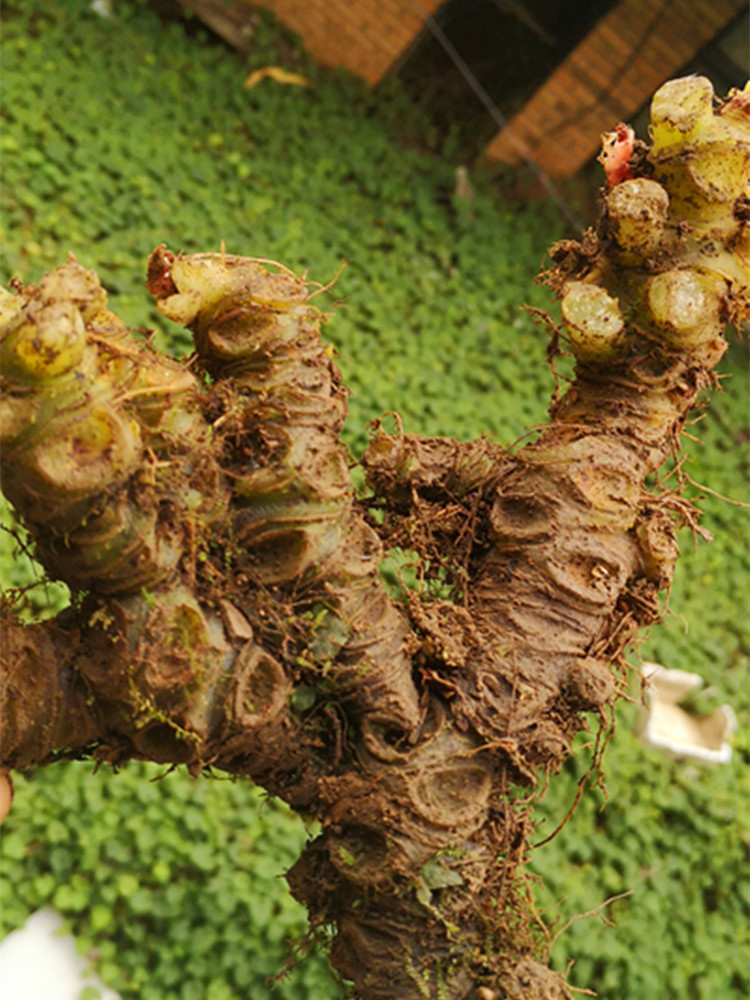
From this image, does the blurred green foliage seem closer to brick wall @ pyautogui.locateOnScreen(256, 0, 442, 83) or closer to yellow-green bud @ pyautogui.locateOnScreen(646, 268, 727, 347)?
brick wall @ pyautogui.locateOnScreen(256, 0, 442, 83)

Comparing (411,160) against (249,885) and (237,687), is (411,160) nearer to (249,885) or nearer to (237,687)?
(249,885)

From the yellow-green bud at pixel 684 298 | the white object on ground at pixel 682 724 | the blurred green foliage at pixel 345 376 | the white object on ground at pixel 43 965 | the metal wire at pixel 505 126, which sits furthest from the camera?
the metal wire at pixel 505 126

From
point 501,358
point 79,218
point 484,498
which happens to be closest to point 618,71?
point 501,358

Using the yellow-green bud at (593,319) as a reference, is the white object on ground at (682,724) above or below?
below

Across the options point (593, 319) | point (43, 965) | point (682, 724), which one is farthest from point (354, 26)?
point (43, 965)

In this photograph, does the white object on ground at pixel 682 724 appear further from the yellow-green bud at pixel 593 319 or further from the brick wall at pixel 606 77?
the brick wall at pixel 606 77

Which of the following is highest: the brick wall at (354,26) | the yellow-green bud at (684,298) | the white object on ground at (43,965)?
the yellow-green bud at (684,298)

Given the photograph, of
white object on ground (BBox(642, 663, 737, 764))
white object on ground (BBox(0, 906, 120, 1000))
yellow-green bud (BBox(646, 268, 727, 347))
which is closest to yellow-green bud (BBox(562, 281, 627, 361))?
yellow-green bud (BBox(646, 268, 727, 347))

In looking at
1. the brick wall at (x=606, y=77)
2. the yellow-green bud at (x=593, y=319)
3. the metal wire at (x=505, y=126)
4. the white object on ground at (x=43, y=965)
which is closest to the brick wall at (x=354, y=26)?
the metal wire at (x=505, y=126)
